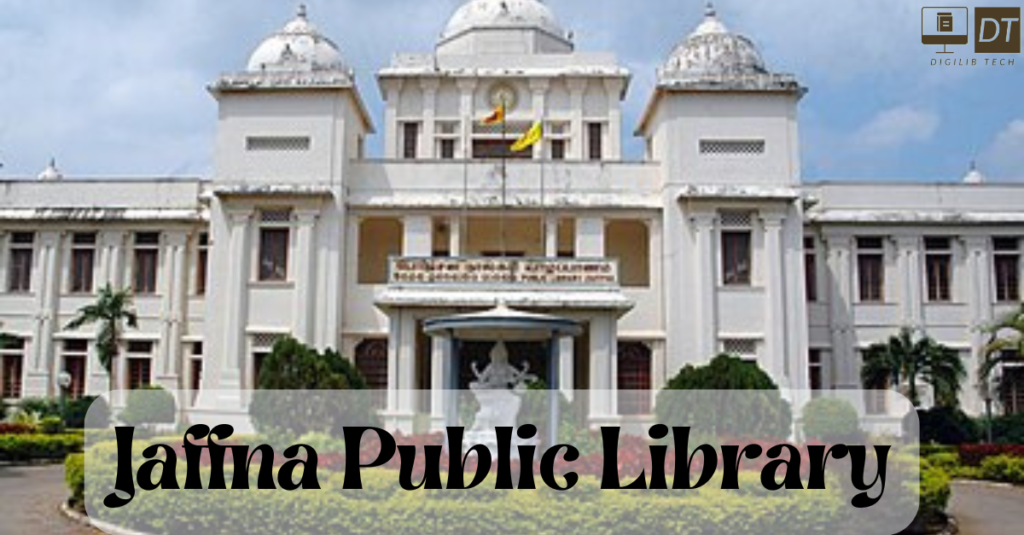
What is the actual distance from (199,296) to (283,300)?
579 cm

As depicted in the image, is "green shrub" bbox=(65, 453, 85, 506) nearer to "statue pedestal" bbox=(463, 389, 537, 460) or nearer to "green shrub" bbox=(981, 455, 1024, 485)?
"statue pedestal" bbox=(463, 389, 537, 460)

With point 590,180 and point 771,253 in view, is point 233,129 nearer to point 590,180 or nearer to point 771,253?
point 590,180

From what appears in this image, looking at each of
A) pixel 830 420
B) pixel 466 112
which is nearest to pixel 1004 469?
pixel 830 420

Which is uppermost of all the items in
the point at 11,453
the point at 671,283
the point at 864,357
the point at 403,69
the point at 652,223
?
the point at 403,69

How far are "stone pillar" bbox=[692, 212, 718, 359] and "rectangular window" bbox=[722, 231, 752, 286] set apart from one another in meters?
0.43

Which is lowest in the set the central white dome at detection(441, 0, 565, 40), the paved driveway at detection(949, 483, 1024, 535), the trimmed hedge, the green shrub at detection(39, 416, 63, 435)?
the paved driveway at detection(949, 483, 1024, 535)

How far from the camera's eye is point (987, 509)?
1600 cm

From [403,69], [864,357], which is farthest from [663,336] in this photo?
[403,69]

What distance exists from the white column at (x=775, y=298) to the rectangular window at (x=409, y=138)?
10.9 meters

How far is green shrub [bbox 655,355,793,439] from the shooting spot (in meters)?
19.6

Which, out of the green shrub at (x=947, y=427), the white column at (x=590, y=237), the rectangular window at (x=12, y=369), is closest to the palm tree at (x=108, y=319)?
the rectangular window at (x=12, y=369)

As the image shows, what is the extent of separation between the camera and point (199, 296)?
96.8ft

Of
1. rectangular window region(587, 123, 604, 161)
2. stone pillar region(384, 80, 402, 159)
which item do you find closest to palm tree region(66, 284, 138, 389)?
stone pillar region(384, 80, 402, 159)

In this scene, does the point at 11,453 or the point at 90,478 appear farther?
the point at 11,453
